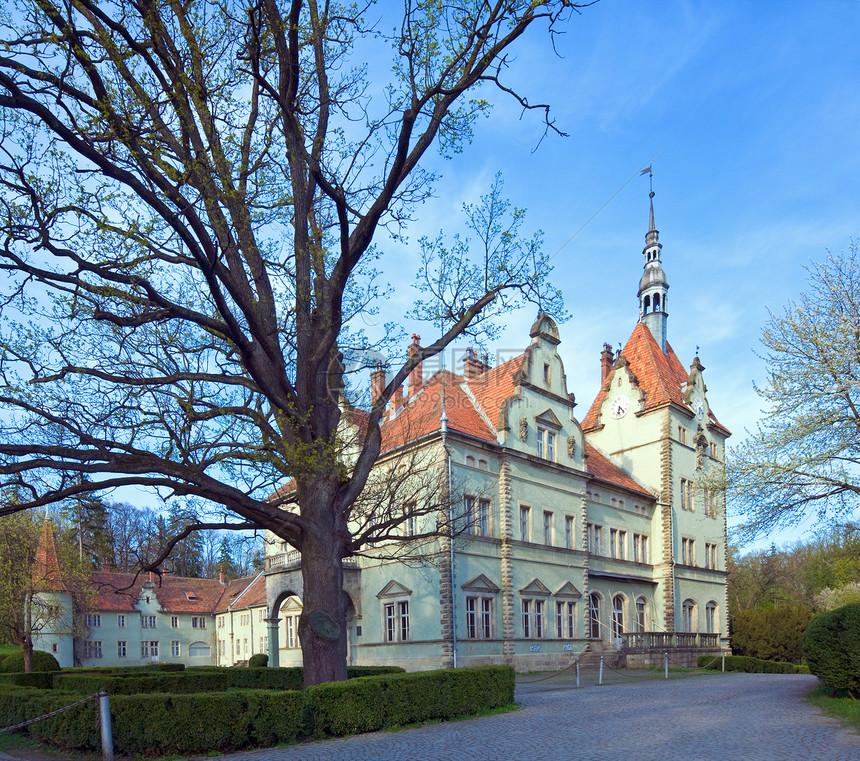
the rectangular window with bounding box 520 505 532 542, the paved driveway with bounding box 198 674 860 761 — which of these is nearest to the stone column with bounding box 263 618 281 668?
the rectangular window with bounding box 520 505 532 542

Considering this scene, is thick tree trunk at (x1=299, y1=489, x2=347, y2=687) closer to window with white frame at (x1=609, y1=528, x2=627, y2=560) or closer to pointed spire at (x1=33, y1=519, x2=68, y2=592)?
pointed spire at (x1=33, y1=519, x2=68, y2=592)

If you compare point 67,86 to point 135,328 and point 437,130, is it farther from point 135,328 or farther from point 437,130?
point 437,130

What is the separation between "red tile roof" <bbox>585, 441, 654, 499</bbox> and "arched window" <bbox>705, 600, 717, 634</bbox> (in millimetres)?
8543

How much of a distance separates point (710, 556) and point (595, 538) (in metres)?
12.2

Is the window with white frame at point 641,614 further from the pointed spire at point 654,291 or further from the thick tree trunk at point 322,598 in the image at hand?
the thick tree trunk at point 322,598

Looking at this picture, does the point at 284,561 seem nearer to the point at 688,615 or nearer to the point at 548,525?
the point at 548,525

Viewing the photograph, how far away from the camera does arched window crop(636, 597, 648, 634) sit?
37.3m

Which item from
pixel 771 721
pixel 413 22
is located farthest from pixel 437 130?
pixel 771 721

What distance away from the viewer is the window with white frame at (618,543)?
121 feet

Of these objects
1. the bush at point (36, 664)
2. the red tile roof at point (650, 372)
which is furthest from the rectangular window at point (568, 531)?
the bush at point (36, 664)

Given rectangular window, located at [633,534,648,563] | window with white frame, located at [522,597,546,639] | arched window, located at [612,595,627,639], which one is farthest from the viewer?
rectangular window, located at [633,534,648,563]

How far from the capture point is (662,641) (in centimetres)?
3472

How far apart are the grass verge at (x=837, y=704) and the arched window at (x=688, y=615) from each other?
23.7 meters

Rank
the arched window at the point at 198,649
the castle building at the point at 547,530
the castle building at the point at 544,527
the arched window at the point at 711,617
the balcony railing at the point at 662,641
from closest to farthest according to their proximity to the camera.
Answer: the castle building at the point at 544,527, the castle building at the point at 547,530, the balcony railing at the point at 662,641, the arched window at the point at 711,617, the arched window at the point at 198,649
